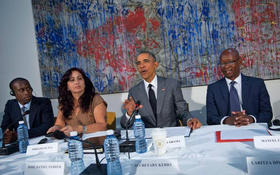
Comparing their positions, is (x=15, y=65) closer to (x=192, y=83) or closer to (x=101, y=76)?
(x=101, y=76)

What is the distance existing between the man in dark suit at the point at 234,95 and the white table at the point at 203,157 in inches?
26.8

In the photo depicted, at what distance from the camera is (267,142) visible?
1.10 metres

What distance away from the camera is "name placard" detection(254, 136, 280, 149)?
3.56ft

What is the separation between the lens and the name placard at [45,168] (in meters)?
1.02

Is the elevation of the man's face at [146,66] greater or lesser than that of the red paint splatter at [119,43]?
lesser

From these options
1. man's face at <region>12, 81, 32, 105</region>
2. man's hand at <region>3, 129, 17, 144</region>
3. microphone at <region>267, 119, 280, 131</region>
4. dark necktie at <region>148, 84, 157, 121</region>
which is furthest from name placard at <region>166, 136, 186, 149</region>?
man's face at <region>12, 81, 32, 105</region>

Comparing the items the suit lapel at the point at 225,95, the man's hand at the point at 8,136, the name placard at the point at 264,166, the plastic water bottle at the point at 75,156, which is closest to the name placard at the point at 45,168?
the plastic water bottle at the point at 75,156

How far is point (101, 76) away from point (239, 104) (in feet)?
6.42

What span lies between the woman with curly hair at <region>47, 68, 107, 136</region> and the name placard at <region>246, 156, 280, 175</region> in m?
1.47

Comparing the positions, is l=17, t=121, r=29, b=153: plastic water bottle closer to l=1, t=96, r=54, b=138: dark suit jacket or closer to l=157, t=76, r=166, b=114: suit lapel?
l=1, t=96, r=54, b=138: dark suit jacket

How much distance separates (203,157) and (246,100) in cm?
130

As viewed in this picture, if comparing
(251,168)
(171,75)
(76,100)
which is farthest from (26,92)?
(251,168)

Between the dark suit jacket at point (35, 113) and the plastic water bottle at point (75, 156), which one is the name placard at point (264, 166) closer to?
the plastic water bottle at point (75, 156)

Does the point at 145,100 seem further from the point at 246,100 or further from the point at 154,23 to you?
the point at 154,23
